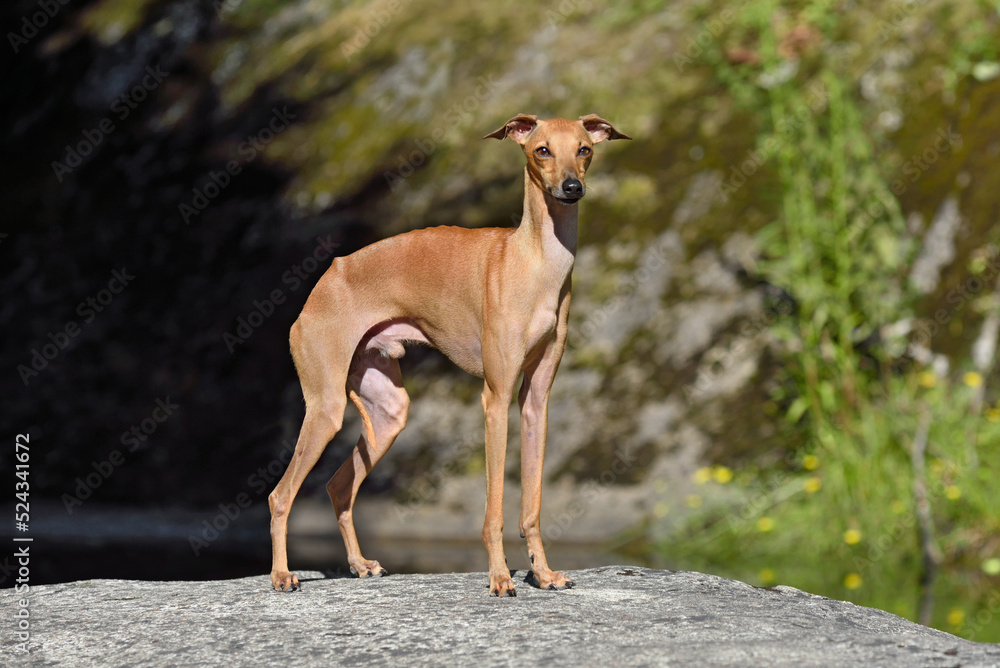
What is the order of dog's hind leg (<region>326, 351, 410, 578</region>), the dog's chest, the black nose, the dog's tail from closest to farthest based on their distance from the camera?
the black nose, the dog's chest, the dog's tail, dog's hind leg (<region>326, 351, 410, 578</region>)

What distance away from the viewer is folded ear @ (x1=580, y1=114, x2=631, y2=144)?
4750mm

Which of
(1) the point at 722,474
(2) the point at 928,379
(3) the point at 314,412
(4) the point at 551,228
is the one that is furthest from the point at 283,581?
(2) the point at 928,379

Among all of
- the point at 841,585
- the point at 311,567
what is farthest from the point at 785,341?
the point at 311,567

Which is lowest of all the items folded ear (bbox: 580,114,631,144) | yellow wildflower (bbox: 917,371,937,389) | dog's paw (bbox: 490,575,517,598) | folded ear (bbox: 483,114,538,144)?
dog's paw (bbox: 490,575,517,598)

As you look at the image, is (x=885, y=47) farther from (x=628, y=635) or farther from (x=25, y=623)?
(x=25, y=623)

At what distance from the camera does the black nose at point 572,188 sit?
417 cm

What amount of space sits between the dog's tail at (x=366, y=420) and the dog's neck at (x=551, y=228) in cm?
109

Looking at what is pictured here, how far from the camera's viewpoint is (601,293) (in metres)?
8.70

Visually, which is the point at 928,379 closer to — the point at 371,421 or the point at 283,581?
the point at 371,421

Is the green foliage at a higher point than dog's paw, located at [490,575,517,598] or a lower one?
higher

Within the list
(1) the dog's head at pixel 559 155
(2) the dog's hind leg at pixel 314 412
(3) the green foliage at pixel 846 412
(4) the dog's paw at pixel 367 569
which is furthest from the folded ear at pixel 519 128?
(3) the green foliage at pixel 846 412

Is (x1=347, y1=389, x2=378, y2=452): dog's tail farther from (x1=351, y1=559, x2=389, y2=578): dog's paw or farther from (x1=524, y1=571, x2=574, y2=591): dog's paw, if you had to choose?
(x1=524, y1=571, x2=574, y2=591): dog's paw

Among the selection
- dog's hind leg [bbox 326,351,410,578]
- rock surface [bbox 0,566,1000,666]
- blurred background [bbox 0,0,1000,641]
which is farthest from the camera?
blurred background [bbox 0,0,1000,641]

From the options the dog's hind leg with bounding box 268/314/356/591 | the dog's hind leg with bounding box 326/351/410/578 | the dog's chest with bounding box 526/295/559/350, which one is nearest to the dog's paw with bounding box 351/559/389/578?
the dog's hind leg with bounding box 326/351/410/578
